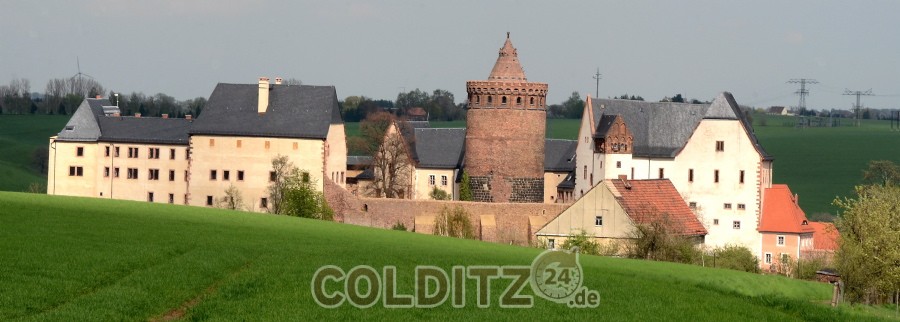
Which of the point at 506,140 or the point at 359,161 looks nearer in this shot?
the point at 506,140

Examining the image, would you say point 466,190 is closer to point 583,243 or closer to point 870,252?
point 583,243

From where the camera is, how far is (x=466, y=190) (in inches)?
3765

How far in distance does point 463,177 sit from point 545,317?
59.2 m

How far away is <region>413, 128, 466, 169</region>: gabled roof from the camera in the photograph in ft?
337

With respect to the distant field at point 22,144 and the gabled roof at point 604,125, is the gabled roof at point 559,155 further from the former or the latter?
the distant field at point 22,144

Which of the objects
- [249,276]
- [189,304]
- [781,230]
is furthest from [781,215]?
[189,304]

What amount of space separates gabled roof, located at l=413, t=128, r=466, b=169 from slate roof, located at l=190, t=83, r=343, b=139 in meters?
9.00

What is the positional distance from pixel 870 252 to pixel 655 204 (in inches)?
892

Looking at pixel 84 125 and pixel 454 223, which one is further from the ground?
pixel 84 125

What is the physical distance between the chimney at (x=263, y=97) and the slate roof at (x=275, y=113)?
0.22 meters

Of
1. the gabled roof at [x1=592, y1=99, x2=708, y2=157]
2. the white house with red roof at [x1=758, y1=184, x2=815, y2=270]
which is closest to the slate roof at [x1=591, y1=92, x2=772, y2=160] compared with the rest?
the gabled roof at [x1=592, y1=99, x2=708, y2=157]

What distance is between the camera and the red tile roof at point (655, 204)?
81.9 metres

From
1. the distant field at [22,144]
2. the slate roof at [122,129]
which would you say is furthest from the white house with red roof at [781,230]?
the distant field at [22,144]

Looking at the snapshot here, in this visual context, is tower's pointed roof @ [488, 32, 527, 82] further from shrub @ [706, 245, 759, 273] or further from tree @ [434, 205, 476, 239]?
shrub @ [706, 245, 759, 273]
